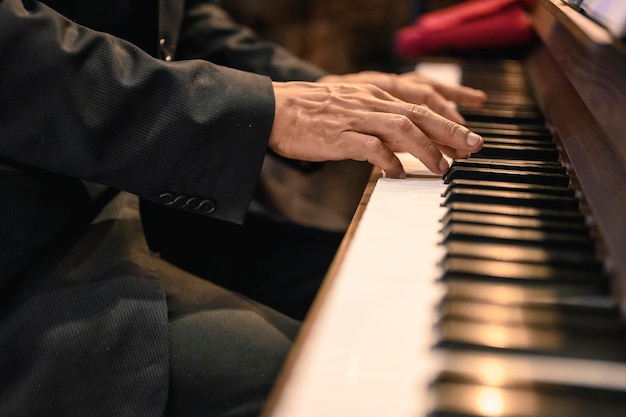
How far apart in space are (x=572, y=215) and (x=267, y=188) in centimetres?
73

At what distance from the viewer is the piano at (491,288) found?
45cm

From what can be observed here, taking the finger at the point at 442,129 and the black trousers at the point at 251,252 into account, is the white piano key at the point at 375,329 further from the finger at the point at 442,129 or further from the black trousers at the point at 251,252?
the black trousers at the point at 251,252

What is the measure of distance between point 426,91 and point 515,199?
0.44 meters

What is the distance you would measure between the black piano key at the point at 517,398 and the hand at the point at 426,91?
0.69 metres

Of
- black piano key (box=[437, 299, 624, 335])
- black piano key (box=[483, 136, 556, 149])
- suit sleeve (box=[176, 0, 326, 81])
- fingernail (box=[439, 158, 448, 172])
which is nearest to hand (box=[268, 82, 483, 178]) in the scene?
fingernail (box=[439, 158, 448, 172])

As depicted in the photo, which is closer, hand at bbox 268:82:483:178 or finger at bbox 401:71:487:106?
hand at bbox 268:82:483:178

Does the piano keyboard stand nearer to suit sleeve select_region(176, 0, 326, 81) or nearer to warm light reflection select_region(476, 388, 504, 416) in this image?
warm light reflection select_region(476, 388, 504, 416)

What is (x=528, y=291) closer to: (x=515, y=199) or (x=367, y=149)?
(x=515, y=199)

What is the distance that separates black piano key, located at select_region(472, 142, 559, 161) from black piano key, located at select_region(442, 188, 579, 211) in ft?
0.49

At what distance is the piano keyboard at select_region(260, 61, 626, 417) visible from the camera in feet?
1.47

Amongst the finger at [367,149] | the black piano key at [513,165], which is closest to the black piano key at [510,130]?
the black piano key at [513,165]

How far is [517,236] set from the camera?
25.9 inches

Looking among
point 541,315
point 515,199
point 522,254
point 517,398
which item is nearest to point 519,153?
point 515,199

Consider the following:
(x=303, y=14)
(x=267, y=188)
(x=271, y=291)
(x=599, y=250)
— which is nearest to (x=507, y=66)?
(x=267, y=188)
